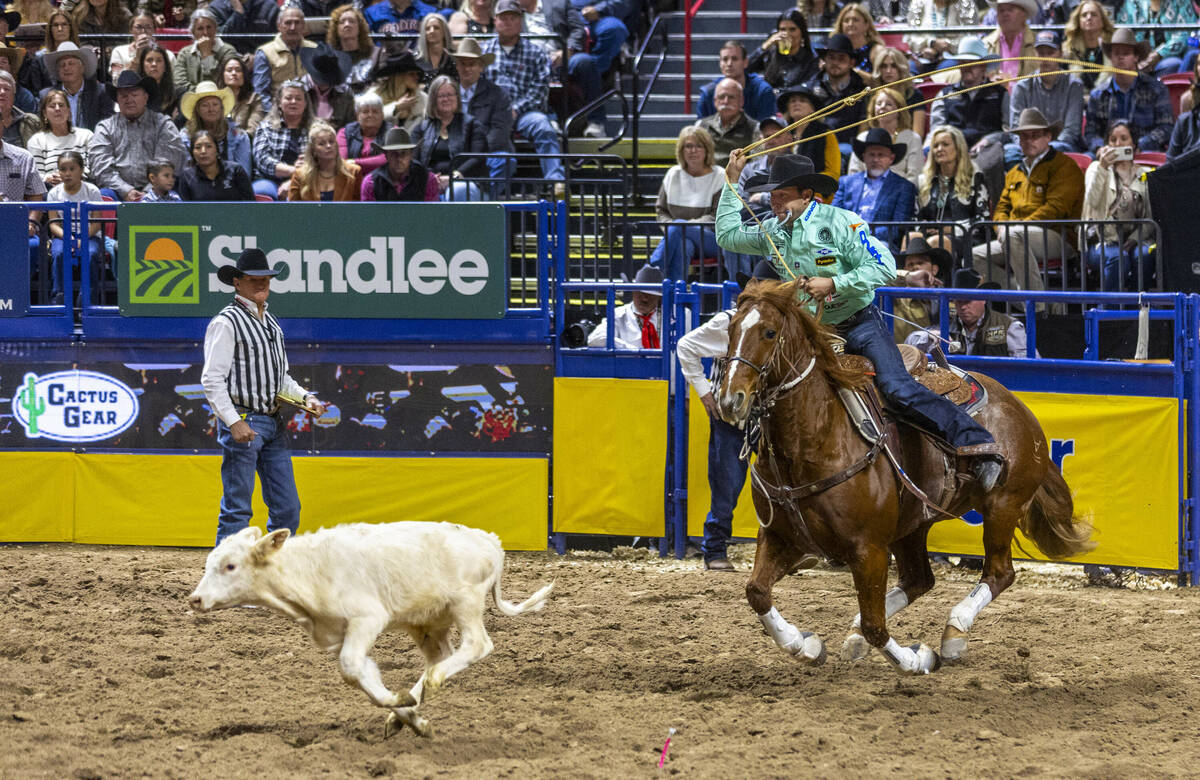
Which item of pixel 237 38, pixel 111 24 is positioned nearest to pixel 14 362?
pixel 237 38

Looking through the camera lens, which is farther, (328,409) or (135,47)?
(135,47)

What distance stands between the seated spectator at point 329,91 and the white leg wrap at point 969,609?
8658mm

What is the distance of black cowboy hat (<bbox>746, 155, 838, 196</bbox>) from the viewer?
7.39 m

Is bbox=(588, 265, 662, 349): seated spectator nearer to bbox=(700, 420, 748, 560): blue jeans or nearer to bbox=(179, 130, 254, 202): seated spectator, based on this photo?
bbox=(700, 420, 748, 560): blue jeans

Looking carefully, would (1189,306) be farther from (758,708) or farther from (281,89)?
(281,89)

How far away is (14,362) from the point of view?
10797 millimetres

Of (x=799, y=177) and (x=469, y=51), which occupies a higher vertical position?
(x=469, y=51)

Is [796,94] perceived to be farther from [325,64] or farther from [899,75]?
[325,64]

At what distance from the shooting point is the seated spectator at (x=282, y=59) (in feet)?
48.5

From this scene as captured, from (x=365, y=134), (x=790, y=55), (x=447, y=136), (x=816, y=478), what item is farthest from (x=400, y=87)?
(x=816, y=478)

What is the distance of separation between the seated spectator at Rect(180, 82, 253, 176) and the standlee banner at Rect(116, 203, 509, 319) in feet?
9.43

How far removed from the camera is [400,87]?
1438 cm

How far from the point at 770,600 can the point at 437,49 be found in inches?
357

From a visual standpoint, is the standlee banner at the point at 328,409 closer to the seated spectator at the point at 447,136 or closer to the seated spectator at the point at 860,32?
the seated spectator at the point at 447,136
